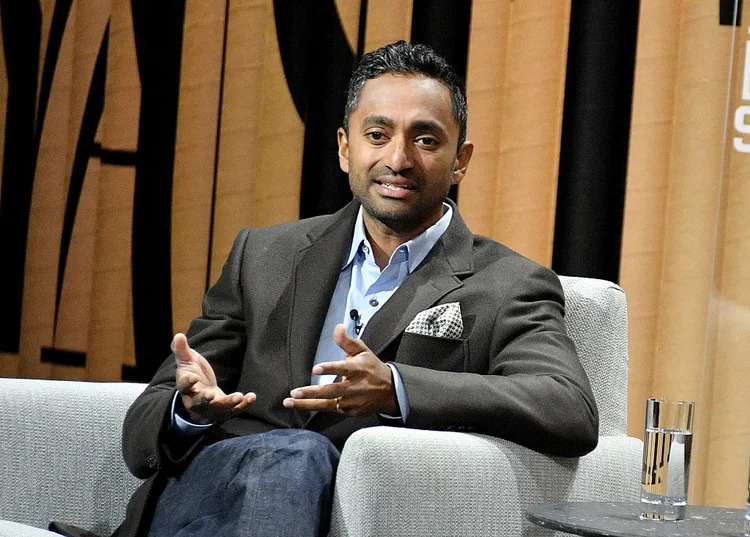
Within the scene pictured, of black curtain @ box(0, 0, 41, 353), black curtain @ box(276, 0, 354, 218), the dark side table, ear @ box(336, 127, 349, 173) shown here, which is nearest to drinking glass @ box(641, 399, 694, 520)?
the dark side table

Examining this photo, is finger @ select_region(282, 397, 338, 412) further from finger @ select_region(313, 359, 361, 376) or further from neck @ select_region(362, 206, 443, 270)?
neck @ select_region(362, 206, 443, 270)

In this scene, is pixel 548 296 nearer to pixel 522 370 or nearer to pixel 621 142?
pixel 522 370

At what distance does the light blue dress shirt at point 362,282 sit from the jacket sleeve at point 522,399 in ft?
0.88

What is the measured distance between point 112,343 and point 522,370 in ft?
6.02

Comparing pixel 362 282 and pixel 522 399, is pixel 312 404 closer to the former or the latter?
pixel 522 399

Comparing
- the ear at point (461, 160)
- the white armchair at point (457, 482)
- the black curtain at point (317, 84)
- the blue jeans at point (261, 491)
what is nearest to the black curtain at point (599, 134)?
the black curtain at point (317, 84)

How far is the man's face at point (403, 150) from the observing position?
2.00m

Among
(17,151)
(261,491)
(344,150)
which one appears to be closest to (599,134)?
(344,150)

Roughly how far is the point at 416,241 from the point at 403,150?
6.5 inches

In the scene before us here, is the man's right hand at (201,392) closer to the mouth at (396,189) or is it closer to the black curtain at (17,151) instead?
the mouth at (396,189)

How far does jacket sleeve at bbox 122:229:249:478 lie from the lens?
68.7 inches

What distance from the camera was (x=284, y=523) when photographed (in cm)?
143

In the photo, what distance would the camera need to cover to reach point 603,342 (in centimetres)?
201

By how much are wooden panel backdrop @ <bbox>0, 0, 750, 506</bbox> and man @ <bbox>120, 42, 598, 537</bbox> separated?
0.81 meters
